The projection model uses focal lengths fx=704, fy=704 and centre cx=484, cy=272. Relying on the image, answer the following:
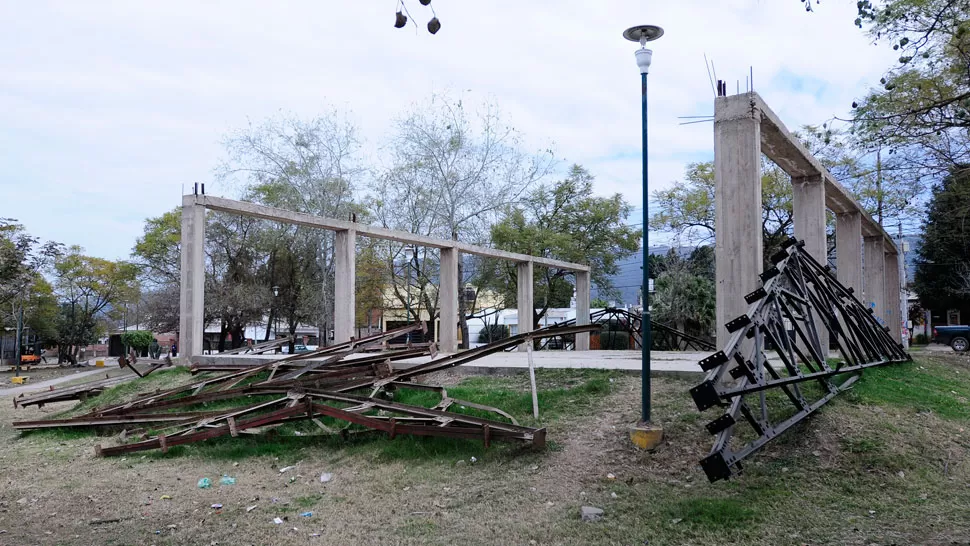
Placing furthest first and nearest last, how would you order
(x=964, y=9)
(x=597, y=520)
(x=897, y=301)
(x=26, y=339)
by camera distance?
(x=26, y=339), (x=897, y=301), (x=964, y=9), (x=597, y=520)

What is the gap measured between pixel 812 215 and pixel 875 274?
9958mm

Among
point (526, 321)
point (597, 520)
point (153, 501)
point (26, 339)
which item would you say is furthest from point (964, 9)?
point (26, 339)

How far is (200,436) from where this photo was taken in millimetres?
9250

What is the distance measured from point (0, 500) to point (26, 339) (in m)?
35.8

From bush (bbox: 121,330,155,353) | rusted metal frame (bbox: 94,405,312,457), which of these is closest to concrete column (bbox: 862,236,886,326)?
rusted metal frame (bbox: 94,405,312,457)

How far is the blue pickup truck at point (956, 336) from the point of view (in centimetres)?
2880

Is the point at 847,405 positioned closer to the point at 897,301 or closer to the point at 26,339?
the point at 897,301

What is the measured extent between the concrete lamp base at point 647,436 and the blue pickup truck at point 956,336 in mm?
26567

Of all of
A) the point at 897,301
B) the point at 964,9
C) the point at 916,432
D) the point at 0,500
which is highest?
the point at 964,9

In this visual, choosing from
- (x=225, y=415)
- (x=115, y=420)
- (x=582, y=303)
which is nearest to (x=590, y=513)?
(x=225, y=415)

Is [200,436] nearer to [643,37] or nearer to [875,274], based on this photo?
[643,37]

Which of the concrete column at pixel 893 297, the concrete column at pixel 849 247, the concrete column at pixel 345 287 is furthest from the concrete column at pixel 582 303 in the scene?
the concrete column at pixel 345 287

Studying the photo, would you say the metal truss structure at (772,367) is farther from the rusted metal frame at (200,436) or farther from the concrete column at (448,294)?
the concrete column at (448,294)

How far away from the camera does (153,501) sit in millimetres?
7195
